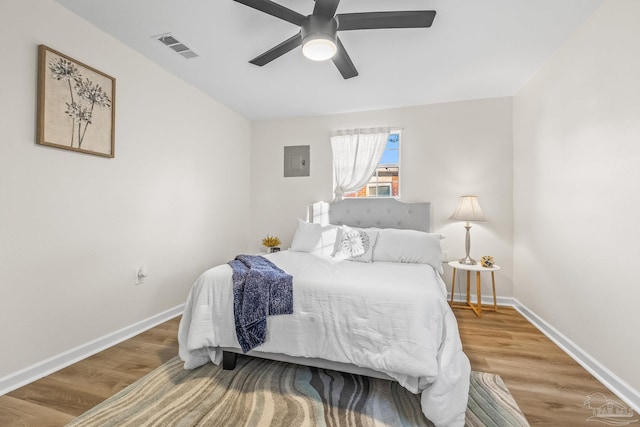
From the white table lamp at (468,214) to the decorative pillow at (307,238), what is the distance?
1.63 metres

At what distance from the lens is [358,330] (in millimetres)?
1635

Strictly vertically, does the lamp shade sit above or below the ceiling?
below

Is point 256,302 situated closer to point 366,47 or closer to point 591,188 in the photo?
point 366,47

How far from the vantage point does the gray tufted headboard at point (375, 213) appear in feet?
11.7

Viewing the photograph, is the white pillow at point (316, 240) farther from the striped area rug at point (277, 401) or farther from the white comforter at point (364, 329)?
the striped area rug at point (277, 401)

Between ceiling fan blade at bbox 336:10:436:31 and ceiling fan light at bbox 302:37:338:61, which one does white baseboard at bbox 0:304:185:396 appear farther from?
ceiling fan blade at bbox 336:10:436:31

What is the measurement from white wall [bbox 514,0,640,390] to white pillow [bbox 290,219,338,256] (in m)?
2.08

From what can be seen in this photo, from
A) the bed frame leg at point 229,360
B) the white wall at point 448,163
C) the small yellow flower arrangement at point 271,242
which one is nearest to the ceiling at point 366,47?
the white wall at point 448,163

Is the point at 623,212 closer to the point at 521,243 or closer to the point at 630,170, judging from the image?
the point at 630,170

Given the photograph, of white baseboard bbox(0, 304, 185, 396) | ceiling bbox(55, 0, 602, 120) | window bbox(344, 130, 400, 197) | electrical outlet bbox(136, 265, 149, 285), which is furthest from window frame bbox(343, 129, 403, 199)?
white baseboard bbox(0, 304, 185, 396)

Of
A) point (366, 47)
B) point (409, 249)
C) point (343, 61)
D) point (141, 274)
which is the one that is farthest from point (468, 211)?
point (141, 274)

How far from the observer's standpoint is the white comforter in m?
1.44

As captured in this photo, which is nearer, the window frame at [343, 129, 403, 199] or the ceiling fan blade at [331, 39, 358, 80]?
the ceiling fan blade at [331, 39, 358, 80]

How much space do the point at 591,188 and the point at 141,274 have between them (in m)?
3.78
